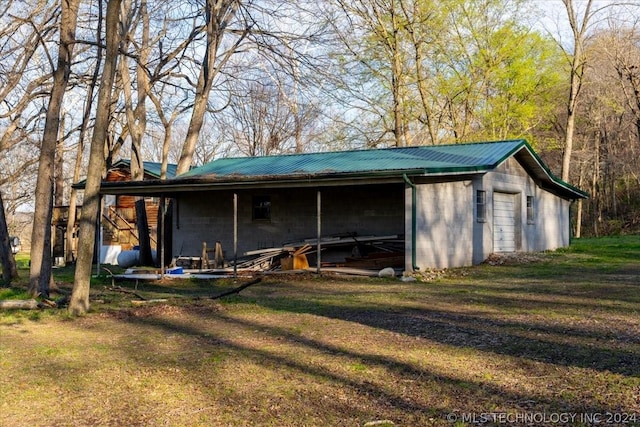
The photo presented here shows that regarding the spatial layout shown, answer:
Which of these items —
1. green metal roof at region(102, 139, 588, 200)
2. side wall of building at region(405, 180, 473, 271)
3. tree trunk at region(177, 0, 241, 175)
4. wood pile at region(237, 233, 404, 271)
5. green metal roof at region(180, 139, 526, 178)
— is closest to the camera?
green metal roof at region(102, 139, 588, 200)

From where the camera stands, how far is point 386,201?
19297 millimetres

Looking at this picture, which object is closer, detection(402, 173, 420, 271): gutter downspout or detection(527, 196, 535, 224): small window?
detection(402, 173, 420, 271): gutter downspout

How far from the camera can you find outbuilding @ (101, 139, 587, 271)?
→ 656 inches

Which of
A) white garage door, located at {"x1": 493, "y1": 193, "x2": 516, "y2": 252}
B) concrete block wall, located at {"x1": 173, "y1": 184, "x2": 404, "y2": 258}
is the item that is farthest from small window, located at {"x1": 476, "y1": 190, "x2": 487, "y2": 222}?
concrete block wall, located at {"x1": 173, "y1": 184, "x2": 404, "y2": 258}

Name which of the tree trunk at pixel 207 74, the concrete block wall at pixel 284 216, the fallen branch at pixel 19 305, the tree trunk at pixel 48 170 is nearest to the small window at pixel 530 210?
the concrete block wall at pixel 284 216

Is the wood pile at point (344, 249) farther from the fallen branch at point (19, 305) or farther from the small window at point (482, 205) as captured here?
the fallen branch at point (19, 305)

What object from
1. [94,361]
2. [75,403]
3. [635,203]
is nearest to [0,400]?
[75,403]

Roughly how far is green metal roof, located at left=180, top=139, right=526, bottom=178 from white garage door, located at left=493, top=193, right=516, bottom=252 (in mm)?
1830

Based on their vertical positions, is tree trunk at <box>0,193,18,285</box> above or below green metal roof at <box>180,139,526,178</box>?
below

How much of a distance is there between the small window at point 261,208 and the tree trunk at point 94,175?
1072 centimetres

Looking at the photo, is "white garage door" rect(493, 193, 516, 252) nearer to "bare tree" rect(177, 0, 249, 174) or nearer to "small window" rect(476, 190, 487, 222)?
"small window" rect(476, 190, 487, 222)

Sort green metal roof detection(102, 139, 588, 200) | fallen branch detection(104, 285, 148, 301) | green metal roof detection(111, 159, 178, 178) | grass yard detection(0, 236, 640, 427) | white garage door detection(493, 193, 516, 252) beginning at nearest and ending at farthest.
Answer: grass yard detection(0, 236, 640, 427)
fallen branch detection(104, 285, 148, 301)
green metal roof detection(102, 139, 588, 200)
white garage door detection(493, 193, 516, 252)
green metal roof detection(111, 159, 178, 178)

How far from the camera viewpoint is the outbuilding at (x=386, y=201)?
16656 millimetres

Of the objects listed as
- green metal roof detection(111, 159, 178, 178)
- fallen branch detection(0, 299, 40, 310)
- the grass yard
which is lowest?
the grass yard
